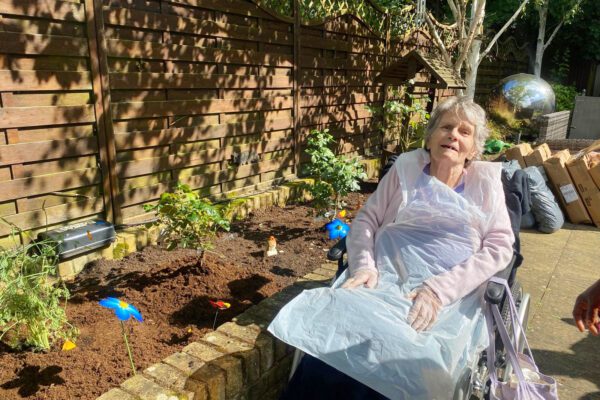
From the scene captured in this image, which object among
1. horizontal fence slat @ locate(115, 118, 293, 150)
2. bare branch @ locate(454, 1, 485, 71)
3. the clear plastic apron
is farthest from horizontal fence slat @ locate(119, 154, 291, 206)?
bare branch @ locate(454, 1, 485, 71)

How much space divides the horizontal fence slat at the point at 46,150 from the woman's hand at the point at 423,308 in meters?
2.54

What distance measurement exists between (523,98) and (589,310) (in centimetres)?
998

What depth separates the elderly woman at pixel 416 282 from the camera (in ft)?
5.76

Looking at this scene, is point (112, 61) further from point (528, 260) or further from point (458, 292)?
point (528, 260)

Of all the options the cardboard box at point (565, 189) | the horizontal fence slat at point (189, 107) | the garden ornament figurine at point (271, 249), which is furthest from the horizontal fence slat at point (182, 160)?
the cardboard box at point (565, 189)

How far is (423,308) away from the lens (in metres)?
2.01

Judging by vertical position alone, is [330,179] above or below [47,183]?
below

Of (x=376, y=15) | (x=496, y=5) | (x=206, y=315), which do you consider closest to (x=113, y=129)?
(x=206, y=315)

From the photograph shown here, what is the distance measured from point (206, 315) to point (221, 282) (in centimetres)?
33

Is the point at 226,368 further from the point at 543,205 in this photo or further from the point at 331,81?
the point at 331,81

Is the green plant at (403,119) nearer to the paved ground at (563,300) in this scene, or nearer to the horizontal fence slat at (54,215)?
the paved ground at (563,300)

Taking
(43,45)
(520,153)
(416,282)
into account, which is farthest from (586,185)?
(43,45)

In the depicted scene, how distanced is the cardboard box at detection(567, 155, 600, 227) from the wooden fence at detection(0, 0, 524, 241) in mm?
3049

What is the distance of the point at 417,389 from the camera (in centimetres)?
168
